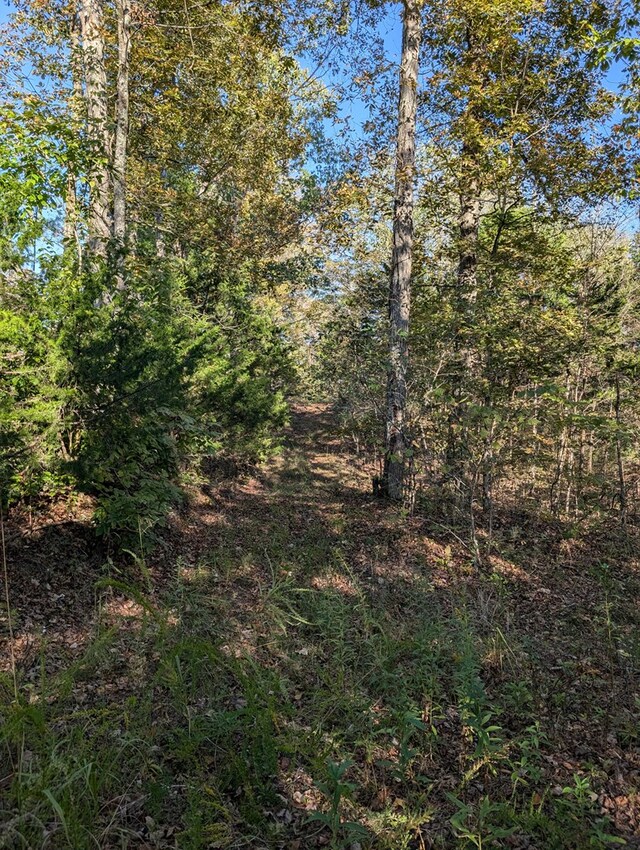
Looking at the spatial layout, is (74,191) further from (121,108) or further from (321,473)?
(321,473)

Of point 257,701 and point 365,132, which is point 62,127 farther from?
point 365,132

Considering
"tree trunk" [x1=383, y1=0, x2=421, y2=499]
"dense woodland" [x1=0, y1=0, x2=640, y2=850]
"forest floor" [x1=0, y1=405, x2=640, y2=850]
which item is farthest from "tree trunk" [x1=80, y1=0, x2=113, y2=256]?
"tree trunk" [x1=383, y1=0, x2=421, y2=499]

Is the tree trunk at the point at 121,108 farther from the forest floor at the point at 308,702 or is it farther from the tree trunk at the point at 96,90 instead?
the forest floor at the point at 308,702

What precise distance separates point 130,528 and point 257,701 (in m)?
2.22

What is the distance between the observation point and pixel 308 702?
3404 mm

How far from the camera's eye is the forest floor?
7.76ft

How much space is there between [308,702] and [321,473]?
8.01 m

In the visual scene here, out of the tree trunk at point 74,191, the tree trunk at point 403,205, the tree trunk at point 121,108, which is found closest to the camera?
the tree trunk at point 74,191

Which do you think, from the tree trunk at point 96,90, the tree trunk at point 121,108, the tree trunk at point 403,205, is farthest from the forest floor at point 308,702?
the tree trunk at point 121,108

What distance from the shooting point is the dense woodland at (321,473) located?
2662 mm

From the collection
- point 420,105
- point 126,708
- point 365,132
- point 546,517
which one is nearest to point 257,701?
point 126,708

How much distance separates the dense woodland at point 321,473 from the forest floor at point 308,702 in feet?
0.08

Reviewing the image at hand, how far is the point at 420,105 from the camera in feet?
33.3

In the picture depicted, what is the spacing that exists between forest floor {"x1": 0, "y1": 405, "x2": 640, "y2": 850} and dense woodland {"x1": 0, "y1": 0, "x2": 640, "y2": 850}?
1.0 inches
